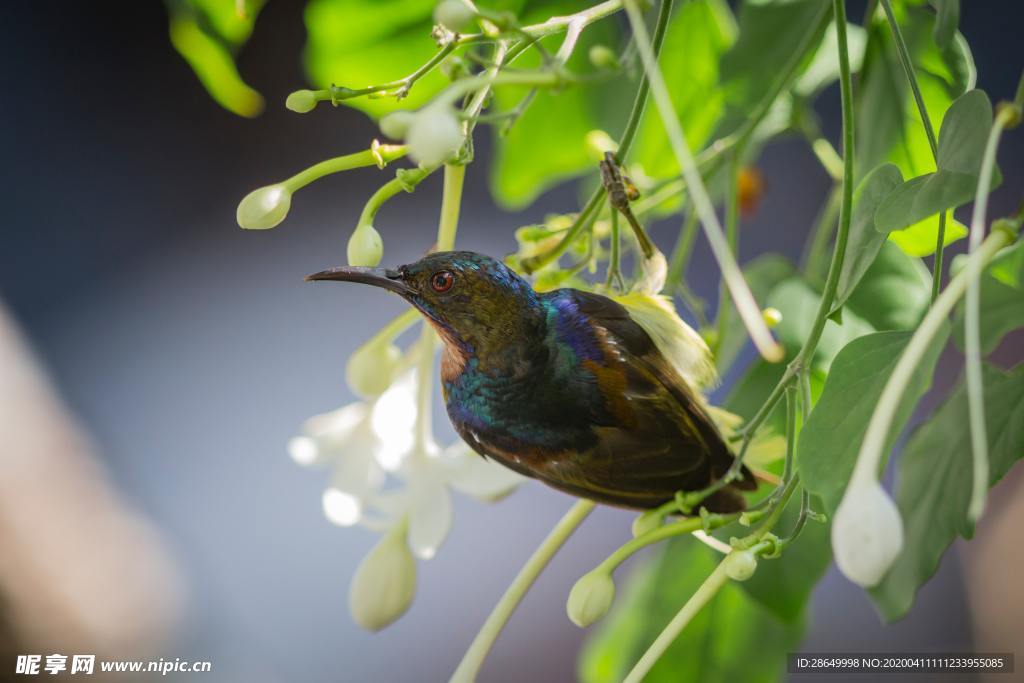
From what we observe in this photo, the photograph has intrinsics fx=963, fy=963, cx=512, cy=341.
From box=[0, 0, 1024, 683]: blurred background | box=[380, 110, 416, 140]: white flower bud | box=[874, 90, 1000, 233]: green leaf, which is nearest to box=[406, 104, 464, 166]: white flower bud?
box=[380, 110, 416, 140]: white flower bud

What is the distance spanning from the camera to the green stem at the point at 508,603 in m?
0.27

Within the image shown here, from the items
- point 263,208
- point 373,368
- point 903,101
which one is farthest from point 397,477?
point 903,101

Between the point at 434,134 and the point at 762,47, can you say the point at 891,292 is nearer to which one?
the point at 762,47

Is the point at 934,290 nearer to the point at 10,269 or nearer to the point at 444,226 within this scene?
the point at 444,226

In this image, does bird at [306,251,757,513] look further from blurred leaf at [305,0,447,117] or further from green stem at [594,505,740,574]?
blurred leaf at [305,0,447,117]

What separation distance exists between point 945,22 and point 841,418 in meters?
0.11

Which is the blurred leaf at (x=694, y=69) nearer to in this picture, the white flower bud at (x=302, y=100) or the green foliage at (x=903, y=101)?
the green foliage at (x=903, y=101)

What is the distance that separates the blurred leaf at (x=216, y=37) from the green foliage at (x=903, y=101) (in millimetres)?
237

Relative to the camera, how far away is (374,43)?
0.41 m

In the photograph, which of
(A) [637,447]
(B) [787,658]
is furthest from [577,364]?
(B) [787,658]

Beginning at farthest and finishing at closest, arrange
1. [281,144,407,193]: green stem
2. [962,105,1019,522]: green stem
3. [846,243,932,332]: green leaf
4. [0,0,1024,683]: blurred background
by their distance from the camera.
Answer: [0,0,1024,683]: blurred background, [846,243,932,332]: green leaf, [281,144,407,193]: green stem, [962,105,1019,522]: green stem

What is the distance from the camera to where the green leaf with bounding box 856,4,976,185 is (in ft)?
1.23

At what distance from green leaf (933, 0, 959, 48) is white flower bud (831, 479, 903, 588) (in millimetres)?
171

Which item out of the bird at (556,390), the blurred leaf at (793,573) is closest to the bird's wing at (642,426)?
the bird at (556,390)
